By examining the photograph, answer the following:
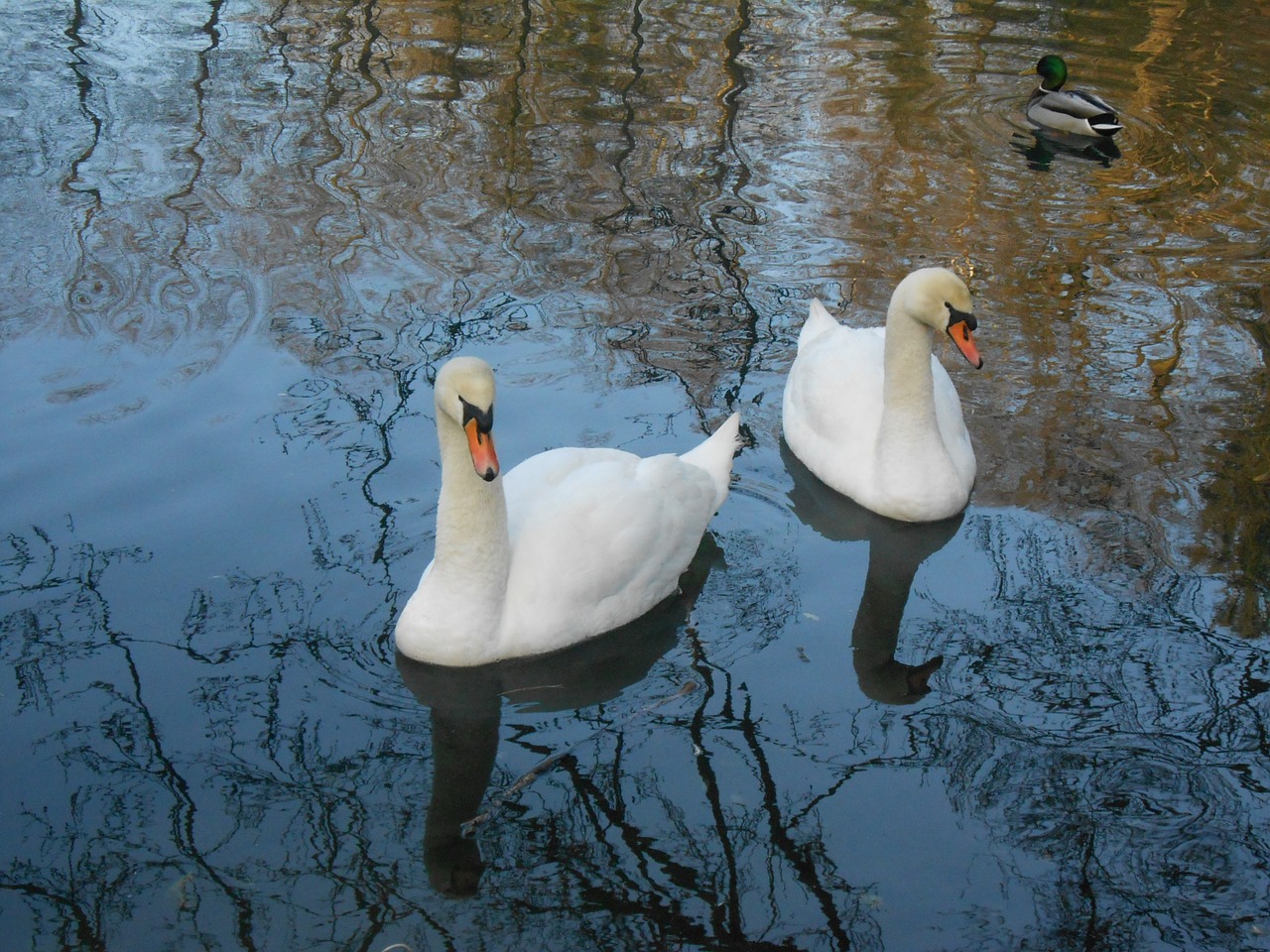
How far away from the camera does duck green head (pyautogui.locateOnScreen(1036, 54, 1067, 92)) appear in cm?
1255

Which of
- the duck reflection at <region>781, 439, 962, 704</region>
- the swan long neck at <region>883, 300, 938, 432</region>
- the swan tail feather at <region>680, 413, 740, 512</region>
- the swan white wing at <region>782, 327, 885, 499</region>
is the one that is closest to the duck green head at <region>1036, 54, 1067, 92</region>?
the swan white wing at <region>782, 327, 885, 499</region>

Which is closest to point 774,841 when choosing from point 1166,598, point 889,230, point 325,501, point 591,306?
point 1166,598

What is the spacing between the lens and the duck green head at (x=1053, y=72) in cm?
1255

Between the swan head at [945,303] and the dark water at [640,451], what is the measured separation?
0.96 metres

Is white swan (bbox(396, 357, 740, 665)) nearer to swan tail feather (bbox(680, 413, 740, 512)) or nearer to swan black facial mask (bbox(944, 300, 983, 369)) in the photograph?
swan tail feather (bbox(680, 413, 740, 512))

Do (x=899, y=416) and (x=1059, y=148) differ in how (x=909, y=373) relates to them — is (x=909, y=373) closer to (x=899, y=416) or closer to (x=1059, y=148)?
(x=899, y=416)

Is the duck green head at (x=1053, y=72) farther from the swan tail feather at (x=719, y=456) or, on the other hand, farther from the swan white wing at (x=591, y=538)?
the swan white wing at (x=591, y=538)

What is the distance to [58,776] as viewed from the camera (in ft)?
15.8

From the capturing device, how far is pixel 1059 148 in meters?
11.8

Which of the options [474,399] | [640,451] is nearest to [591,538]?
[474,399]

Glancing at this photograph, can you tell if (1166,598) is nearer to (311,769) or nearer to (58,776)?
(311,769)

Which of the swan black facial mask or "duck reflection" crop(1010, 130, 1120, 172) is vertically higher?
the swan black facial mask

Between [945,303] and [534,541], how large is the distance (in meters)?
2.37

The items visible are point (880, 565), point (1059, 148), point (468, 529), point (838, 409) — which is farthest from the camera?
point (1059, 148)
